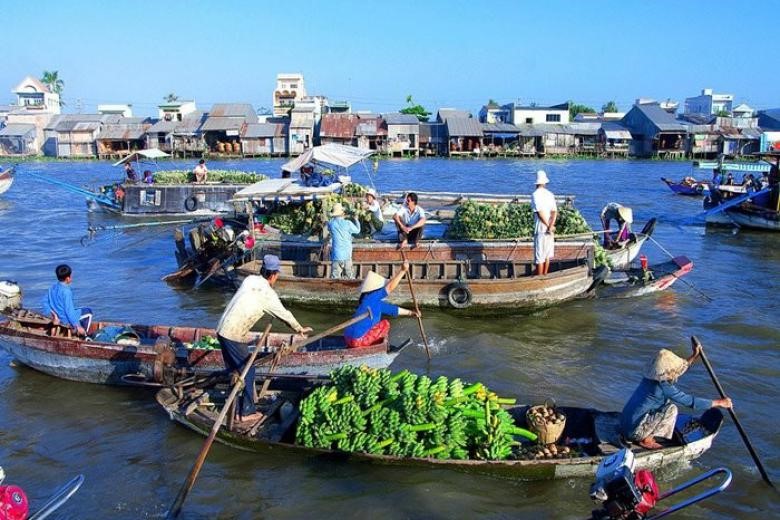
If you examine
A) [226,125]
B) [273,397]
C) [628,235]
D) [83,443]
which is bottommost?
[83,443]

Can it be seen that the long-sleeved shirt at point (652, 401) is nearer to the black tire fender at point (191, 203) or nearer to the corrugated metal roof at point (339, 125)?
the black tire fender at point (191, 203)

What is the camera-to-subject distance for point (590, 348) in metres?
10.3

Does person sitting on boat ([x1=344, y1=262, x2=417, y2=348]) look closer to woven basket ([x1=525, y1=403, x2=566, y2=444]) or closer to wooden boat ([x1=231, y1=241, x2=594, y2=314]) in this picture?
woven basket ([x1=525, y1=403, x2=566, y2=444])

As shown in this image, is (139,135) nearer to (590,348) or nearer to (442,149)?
(442,149)

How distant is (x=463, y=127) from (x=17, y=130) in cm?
4276

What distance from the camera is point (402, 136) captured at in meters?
58.1

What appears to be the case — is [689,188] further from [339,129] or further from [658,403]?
[339,129]

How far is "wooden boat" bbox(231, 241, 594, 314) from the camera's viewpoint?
11477 mm

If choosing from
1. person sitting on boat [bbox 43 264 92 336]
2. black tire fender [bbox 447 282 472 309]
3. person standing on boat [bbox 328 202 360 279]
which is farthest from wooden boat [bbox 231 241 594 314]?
person sitting on boat [bbox 43 264 92 336]

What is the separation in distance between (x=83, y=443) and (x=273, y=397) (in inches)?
→ 93.2

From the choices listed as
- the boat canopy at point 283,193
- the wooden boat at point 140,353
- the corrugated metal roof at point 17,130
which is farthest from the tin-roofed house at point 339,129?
the wooden boat at point 140,353

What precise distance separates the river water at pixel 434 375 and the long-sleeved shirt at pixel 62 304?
3.29ft

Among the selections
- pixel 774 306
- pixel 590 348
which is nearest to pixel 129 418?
pixel 590 348

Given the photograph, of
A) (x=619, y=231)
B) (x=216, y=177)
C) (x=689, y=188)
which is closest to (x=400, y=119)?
(x=689, y=188)
